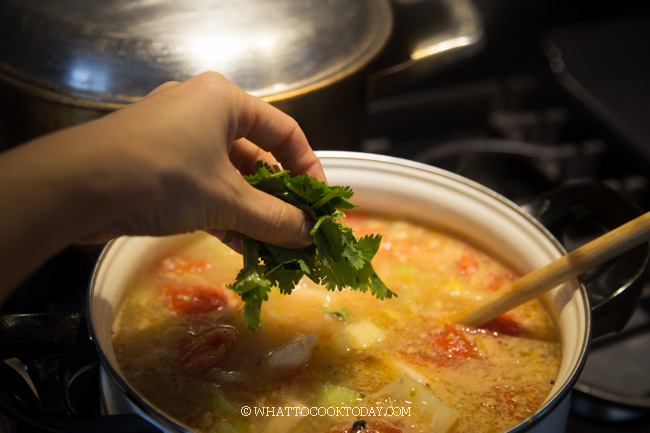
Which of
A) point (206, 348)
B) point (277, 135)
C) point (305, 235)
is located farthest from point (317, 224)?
point (206, 348)

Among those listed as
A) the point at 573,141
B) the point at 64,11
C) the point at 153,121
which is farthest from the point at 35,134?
the point at 573,141

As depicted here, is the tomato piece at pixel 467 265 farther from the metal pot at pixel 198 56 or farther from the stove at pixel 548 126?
the metal pot at pixel 198 56

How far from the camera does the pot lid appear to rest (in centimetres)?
144

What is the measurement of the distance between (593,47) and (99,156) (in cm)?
280

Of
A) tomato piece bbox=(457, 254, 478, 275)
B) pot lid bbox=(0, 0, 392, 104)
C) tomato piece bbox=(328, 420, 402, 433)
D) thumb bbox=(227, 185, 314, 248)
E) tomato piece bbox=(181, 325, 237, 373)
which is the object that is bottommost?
tomato piece bbox=(328, 420, 402, 433)

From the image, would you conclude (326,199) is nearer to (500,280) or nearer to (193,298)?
(193,298)

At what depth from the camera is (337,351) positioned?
1264 millimetres

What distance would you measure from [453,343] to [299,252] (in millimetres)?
435

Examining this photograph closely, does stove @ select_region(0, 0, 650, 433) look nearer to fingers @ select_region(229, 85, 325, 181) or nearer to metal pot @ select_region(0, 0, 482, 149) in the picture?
metal pot @ select_region(0, 0, 482, 149)

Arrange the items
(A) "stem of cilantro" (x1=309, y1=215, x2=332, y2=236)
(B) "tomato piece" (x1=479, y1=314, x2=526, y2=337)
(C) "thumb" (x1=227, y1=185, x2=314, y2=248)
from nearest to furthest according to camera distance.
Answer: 1. (C) "thumb" (x1=227, y1=185, x2=314, y2=248)
2. (A) "stem of cilantro" (x1=309, y1=215, x2=332, y2=236)
3. (B) "tomato piece" (x1=479, y1=314, x2=526, y2=337)

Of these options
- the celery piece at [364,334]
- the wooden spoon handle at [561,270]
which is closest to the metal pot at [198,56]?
the celery piece at [364,334]

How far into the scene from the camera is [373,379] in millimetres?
1197

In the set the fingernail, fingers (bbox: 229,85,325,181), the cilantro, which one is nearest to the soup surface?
the cilantro

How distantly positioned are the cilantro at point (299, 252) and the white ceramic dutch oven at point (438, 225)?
0.27 m
